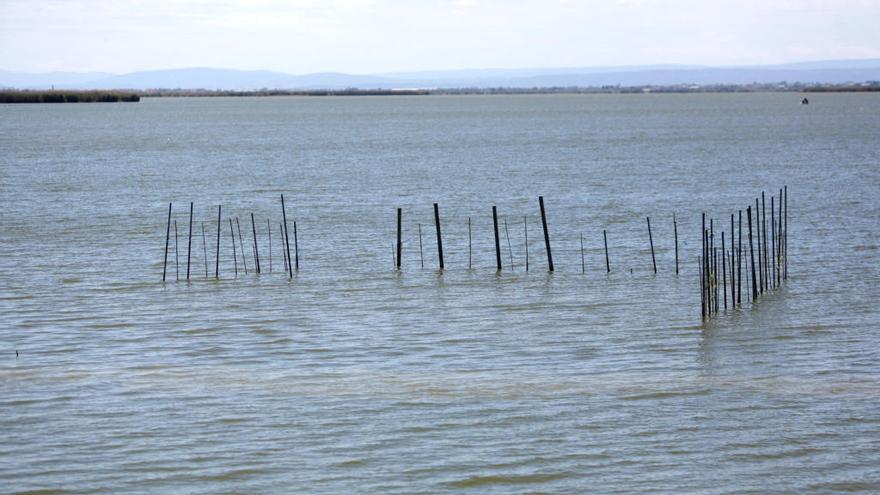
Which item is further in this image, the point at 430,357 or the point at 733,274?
the point at 733,274

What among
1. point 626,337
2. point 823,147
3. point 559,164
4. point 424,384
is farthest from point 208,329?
point 823,147

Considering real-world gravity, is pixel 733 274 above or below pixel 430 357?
above

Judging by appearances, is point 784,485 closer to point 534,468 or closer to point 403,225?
point 534,468

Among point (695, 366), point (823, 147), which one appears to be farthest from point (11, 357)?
point (823, 147)

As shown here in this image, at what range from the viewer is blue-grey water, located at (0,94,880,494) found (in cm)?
1547

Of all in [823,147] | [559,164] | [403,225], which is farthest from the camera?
[823,147]

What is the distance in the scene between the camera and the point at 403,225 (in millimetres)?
41125

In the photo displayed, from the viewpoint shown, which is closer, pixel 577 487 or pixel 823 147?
pixel 577 487

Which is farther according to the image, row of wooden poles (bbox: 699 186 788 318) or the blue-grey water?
row of wooden poles (bbox: 699 186 788 318)

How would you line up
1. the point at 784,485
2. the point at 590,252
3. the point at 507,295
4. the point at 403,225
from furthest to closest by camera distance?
the point at 403,225 < the point at 590,252 < the point at 507,295 < the point at 784,485

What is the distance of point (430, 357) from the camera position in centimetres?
2142

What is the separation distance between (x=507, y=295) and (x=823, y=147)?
64904mm

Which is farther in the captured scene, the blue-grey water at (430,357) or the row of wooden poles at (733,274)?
the row of wooden poles at (733,274)

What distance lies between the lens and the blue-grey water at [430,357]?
1547cm
